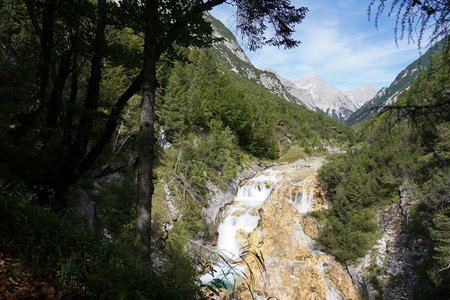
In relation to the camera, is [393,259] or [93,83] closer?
[93,83]

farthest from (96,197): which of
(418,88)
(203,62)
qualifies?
(203,62)

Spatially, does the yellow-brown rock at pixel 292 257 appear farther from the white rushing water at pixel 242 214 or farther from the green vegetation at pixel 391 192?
the green vegetation at pixel 391 192

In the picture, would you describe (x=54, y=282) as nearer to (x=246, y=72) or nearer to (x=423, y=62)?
(x=423, y=62)

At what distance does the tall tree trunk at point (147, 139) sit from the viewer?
4.48 m

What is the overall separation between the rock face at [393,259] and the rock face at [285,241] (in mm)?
902

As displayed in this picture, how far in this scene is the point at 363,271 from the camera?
16.3 m

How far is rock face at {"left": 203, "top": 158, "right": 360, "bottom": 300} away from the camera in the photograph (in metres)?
16.4

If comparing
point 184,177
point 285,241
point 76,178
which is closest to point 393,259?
point 285,241

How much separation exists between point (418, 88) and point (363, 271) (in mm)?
15519

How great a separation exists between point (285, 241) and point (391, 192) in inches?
262

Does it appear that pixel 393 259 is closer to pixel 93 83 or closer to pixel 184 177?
pixel 184 177

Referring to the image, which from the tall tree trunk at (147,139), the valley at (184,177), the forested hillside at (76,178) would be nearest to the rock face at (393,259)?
the valley at (184,177)

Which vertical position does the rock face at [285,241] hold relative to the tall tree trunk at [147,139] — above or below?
below

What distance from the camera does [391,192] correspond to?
18.7 m
